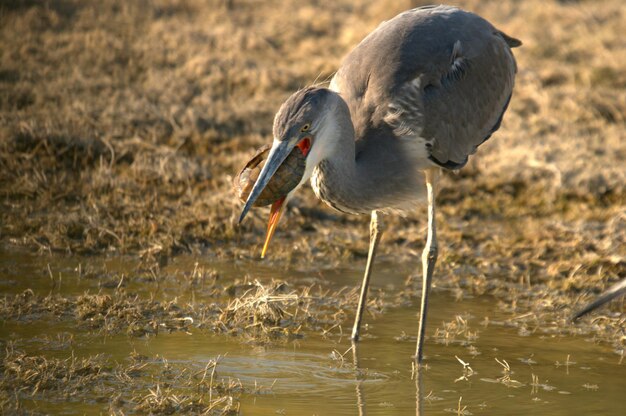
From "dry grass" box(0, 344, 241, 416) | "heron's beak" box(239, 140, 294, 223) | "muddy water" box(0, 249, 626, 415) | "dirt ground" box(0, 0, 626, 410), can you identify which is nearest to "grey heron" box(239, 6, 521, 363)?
"heron's beak" box(239, 140, 294, 223)

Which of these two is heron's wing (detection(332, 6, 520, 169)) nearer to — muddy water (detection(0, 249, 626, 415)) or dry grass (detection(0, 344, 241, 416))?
muddy water (detection(0, 249, 626, 415))

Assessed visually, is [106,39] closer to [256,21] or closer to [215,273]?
[256,21]

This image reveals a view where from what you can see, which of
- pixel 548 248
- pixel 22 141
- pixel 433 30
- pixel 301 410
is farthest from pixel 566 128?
pixel 301 410

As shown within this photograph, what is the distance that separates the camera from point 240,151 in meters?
9.80

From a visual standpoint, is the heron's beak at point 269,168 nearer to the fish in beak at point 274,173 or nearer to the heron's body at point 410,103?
the fish in beak at point 274,173

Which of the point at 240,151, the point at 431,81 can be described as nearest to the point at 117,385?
the point at 431,81

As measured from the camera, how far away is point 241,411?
15.3ft

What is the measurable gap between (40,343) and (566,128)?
680 centimetres

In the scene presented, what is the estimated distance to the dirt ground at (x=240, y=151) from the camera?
765cm

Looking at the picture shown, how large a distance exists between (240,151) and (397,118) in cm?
411

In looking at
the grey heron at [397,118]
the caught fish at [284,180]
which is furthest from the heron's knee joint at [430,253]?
the caught fish at [284,180]

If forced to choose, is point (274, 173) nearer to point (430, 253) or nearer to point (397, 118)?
point (397, 118)

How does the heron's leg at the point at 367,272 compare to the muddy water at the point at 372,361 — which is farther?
the heron's leg at the point at 367,272

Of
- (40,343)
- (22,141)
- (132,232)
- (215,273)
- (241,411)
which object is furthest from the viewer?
(22,141)
